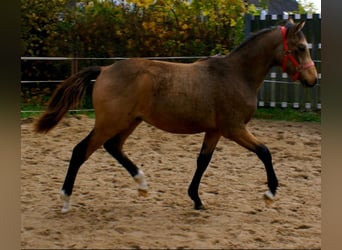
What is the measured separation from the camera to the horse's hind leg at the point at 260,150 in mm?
2473

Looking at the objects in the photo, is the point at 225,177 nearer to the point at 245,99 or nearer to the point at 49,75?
the point at 245,99

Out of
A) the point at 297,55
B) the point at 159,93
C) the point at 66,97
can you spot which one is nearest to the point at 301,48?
the point at 297,55

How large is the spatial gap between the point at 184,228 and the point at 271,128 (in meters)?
0.99

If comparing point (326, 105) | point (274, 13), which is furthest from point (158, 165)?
point (326, 105)

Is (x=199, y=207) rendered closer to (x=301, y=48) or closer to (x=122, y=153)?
(x=122, y=153)

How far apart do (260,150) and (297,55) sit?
0.50 metres

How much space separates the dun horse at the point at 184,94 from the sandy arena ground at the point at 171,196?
6.8 inches

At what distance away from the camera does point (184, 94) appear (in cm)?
249

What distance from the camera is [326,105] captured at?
6.14ft

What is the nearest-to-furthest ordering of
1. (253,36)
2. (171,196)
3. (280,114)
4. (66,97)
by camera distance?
→ (66,97), (253,36), (171,196), (280,114)

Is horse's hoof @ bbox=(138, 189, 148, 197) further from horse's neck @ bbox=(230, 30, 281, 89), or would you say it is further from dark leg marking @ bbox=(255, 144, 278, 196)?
horse's neck @ bbox=(230, 30, 281, 89)

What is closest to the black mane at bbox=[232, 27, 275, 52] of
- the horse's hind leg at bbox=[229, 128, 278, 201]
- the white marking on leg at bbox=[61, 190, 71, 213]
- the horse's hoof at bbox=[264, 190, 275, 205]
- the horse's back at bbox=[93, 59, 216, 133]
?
the horse's back at bbox=[93, 59, 216, 133]

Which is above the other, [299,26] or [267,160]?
[299,26]

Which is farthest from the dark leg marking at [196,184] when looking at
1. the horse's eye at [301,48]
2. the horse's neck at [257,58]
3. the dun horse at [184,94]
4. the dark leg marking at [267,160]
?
the horse's eye at [301,48]
